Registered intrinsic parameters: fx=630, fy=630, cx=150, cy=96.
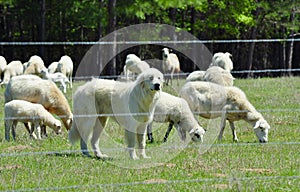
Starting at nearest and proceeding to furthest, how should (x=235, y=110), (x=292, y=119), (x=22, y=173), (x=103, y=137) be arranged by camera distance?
(x=22, y=173) → (x=103, y=137) → (x=235, y=110) → (x=292, y=119)

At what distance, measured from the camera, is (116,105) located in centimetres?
912

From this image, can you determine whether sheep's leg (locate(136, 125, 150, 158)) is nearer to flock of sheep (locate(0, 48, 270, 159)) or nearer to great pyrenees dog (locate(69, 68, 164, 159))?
great pyrenees dog (locate(69, 68, 164, 159))

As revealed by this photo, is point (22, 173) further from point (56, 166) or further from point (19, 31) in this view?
point (19, 31)

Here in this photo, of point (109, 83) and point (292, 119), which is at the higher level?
point (109, 83)

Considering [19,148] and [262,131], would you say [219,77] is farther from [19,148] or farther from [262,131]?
[19,148]

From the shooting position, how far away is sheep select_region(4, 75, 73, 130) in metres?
11.8

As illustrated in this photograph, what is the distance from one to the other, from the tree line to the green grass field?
17978 mm

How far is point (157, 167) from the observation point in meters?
8.09

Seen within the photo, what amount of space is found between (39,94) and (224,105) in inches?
137

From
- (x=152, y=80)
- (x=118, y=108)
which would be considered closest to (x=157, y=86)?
(x=152, y=80)

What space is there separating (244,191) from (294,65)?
31.4m

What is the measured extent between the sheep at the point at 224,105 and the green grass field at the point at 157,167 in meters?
0.30

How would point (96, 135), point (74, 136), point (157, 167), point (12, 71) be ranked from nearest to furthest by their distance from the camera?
1. point (157, 167)
2. point (74, 136)
3. point (96, 135)
4. point (12, 71)

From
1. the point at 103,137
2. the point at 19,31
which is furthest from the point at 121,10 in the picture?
the point at 103,137
